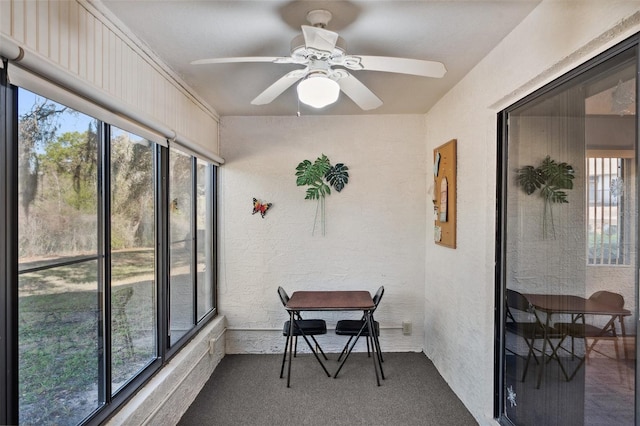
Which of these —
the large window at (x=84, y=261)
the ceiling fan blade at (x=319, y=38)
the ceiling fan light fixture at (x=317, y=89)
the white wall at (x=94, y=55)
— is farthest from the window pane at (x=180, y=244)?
the ceiling fan blade at (x=319, y=38)

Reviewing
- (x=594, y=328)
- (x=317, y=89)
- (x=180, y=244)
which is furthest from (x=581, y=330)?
(x=180, y=244)

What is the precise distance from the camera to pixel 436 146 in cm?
341

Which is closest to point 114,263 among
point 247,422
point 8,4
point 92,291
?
point 92,291

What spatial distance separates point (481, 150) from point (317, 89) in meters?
1.36

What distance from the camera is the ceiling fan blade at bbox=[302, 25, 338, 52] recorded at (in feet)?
4.86

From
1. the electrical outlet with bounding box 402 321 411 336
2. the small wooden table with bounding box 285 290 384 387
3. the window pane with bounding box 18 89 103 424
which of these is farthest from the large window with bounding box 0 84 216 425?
the electrical outlet with bounding box 402 321 411 336

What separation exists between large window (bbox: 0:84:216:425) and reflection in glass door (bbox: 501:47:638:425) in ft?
7.50

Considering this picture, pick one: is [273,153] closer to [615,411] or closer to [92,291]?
[92,291]

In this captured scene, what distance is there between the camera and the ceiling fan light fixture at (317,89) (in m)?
1.73

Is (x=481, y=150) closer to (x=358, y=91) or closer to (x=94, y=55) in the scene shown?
(x=358, y=91)

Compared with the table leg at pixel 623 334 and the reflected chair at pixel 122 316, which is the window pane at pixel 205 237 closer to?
the reflected chair at pixel 122 316

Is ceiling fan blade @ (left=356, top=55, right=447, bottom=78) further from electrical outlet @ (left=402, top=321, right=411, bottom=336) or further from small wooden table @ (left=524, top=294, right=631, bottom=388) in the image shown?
electrical outlet @ (left=402, top=321, right=411, bottom=336)

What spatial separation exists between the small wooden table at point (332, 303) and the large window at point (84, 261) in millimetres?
930

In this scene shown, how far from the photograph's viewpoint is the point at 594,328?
154 cm
